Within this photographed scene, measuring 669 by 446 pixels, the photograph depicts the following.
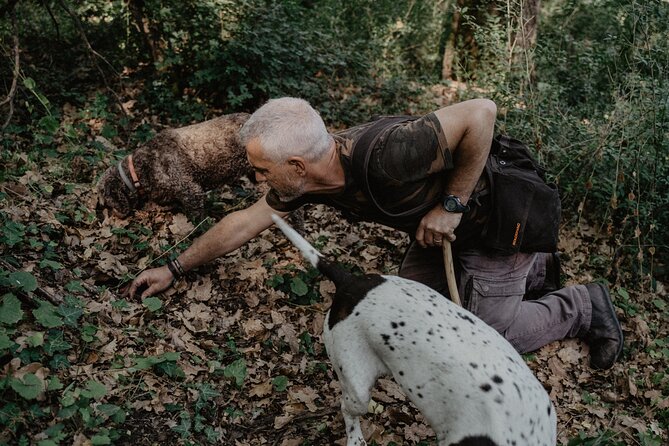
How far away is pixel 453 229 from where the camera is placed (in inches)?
137

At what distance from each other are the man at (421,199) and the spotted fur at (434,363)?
1.60ft

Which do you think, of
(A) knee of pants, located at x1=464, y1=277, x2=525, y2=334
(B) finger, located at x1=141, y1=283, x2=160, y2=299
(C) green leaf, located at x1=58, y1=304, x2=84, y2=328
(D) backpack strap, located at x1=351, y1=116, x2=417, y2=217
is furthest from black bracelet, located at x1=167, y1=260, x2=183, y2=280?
(A) knee of pants, located at x1=464, y1=277, x2=525, y2=334

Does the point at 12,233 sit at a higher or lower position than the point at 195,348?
higher

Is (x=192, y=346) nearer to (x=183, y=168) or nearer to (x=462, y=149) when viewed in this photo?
(x=183, y=168)

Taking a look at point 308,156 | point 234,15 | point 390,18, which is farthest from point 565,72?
point 308,156

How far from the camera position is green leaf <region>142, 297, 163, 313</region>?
369 centimetres

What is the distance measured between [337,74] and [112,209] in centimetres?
383

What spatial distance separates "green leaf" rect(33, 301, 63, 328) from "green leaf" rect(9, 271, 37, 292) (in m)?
0.12

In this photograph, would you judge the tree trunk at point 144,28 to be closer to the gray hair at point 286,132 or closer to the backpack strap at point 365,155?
the gray hair at point 286,132

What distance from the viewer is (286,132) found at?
307 cm

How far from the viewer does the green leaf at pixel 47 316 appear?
3092 millimetres

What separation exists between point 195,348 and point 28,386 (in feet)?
3.80

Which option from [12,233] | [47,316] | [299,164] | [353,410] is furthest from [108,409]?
[299,164]

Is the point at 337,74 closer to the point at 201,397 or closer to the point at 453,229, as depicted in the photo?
the point at 453,229
